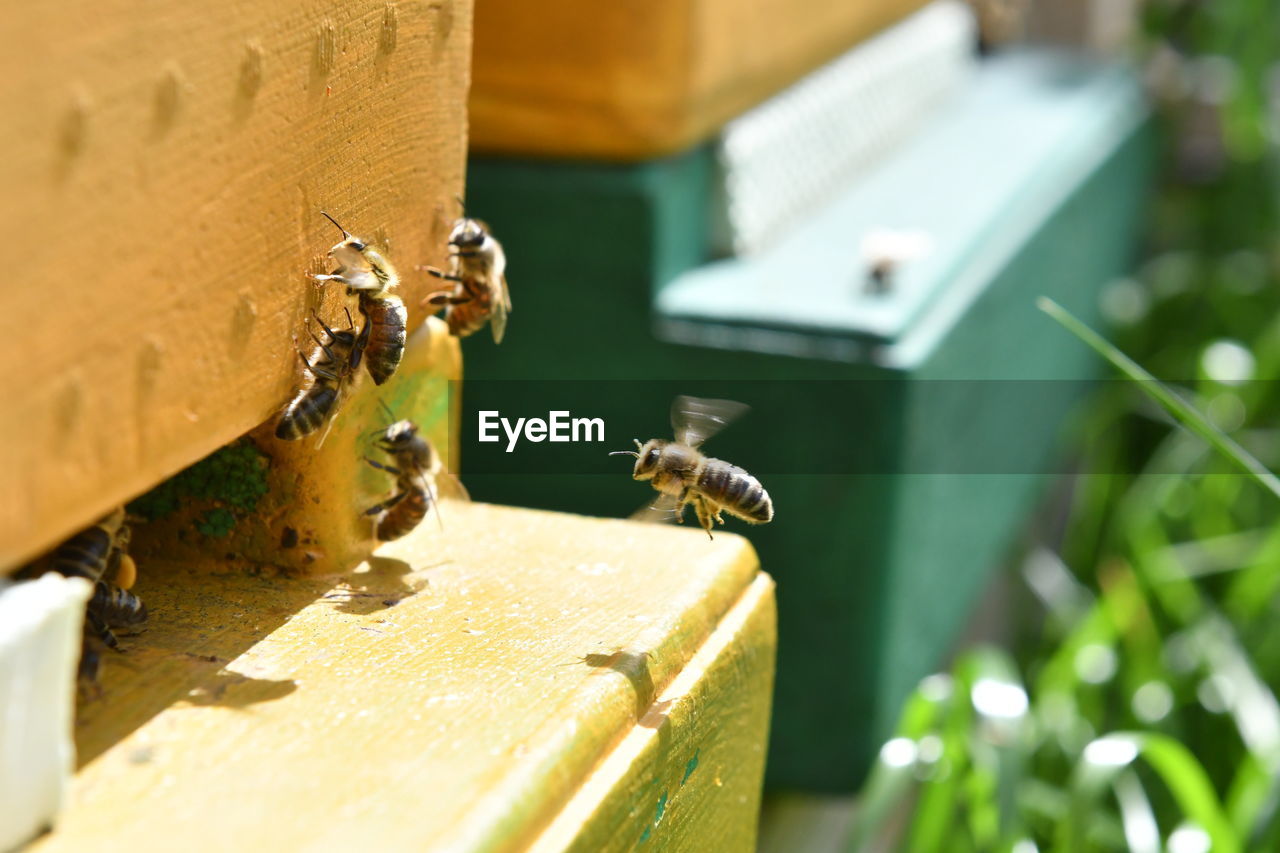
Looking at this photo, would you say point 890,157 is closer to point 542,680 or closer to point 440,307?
point 440,307

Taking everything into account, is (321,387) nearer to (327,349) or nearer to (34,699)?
(327,349)

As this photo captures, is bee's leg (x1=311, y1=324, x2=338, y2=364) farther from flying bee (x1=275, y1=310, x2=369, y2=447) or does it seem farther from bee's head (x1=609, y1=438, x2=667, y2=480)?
bee's head (x1=609, y1=438, x2=667, y2=480)

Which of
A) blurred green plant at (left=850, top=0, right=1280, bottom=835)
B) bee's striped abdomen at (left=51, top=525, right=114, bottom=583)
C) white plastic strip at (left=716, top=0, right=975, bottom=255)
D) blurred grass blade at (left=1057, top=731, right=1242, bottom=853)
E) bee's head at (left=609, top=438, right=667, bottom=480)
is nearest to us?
bee's striped abdomen at (left=51, top=525, right=114, bottom=583)

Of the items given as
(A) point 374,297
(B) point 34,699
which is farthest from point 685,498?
(B) point 34,699

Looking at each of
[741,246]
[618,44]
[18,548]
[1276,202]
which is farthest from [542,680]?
[1276,202]

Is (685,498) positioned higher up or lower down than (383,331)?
lower down

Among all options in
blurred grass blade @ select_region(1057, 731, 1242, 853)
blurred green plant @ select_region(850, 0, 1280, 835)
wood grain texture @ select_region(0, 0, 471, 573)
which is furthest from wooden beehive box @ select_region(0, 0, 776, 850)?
blurred grass blade @ select_region(1057, 731, 1242, 853)
